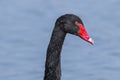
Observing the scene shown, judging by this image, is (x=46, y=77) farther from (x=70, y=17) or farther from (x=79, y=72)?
(x=79, y=72)

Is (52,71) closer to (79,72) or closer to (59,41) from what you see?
(59,41)

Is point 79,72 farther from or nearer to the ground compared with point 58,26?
farther from the ground

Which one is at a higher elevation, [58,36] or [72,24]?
[72,24]

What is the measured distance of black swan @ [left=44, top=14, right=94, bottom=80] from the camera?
34.3 ft

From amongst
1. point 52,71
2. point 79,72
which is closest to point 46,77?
point 52,71

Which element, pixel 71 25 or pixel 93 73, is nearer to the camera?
pixel 71 25

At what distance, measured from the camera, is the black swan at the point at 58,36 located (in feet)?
34.3

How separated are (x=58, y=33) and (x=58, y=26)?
0.11 m

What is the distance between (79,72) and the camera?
15625mm

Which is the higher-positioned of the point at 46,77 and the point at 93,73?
the point at 93,73

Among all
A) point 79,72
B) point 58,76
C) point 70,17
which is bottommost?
point 58,76

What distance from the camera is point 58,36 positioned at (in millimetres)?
10516

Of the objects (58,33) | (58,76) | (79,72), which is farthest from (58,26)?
(79,72)

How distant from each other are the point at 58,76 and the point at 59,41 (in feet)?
1.74
